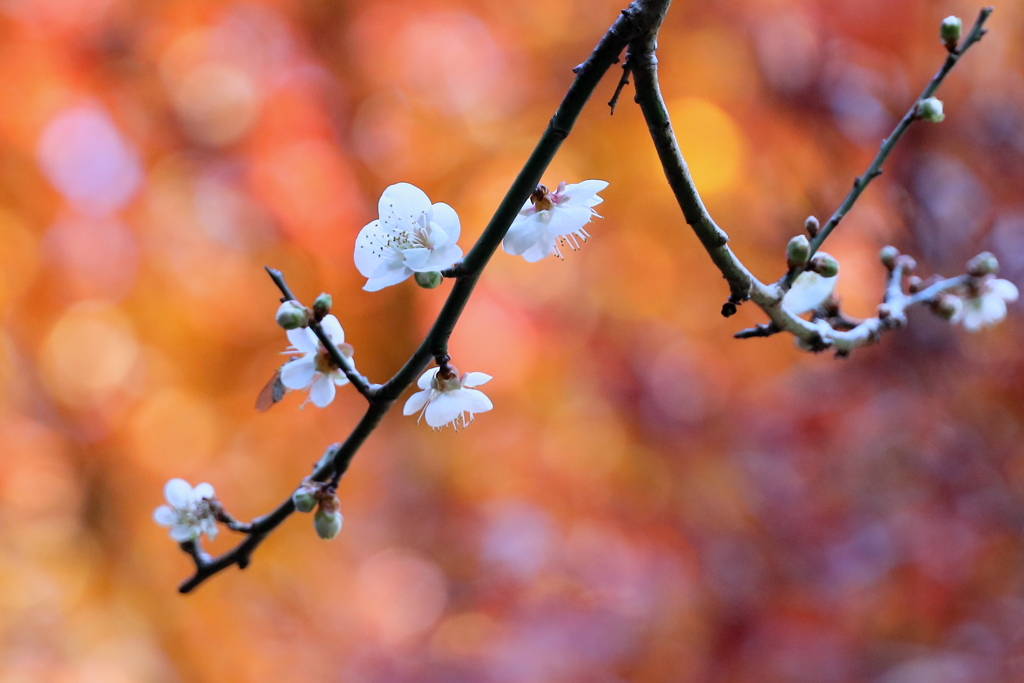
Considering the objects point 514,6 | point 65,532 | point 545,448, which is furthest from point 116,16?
point 545,448

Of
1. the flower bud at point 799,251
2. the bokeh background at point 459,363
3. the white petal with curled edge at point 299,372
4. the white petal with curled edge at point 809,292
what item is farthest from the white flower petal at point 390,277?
the bokeh background at point 459,363

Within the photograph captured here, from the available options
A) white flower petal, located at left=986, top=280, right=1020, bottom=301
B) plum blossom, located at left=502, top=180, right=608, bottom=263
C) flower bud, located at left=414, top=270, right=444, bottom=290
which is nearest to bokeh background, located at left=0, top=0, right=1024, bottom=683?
white flower petal, located at left=986, top=280, right=1020, bottom=301

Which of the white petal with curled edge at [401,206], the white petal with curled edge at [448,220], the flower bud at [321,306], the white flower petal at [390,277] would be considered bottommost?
the flower bud at [321,306]

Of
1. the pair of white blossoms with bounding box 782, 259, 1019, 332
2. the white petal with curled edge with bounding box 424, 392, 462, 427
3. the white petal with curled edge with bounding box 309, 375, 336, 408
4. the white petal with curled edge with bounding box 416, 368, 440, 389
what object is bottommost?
the white petal with curled edge with bounding box 424, 392, 462, 427

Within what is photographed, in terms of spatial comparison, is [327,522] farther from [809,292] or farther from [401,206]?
[809,292]

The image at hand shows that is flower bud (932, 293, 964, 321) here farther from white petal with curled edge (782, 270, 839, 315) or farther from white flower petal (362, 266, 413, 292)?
white flower petal (362, 266, 413, 292)

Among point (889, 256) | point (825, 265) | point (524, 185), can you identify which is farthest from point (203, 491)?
point (889, 256)

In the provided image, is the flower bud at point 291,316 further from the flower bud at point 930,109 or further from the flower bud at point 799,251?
the flower bud at point 930,109
